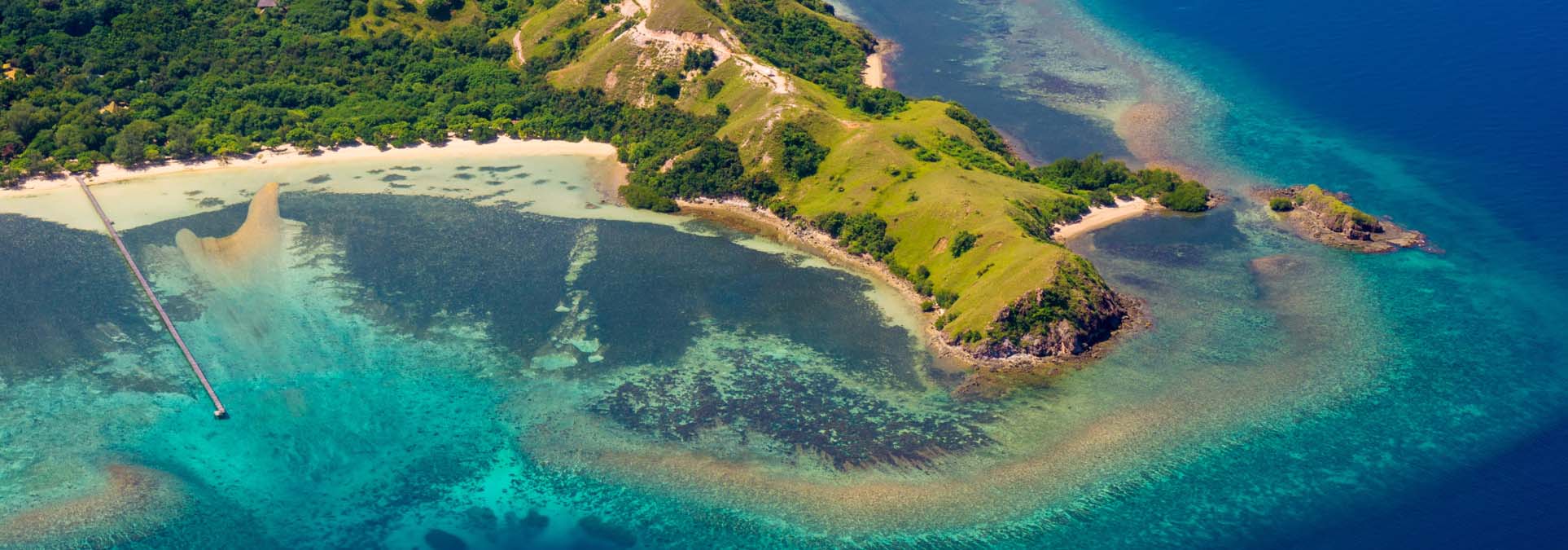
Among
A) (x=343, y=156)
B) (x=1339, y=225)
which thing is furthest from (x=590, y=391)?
(x=1339, y=225)

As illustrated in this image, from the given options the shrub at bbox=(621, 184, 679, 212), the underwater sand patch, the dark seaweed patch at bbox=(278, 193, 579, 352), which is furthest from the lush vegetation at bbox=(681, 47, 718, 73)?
the underwater sand patch

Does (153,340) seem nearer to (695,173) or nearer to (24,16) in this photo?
(695,173)

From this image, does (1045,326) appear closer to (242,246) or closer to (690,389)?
(690,389)

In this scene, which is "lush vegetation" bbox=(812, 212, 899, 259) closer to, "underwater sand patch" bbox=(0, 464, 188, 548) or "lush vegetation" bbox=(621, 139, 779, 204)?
"lush vegetation" bbox=(621, 139, 779, 204)

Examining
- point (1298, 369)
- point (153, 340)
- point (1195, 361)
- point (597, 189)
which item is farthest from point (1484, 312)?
point (153, 340)

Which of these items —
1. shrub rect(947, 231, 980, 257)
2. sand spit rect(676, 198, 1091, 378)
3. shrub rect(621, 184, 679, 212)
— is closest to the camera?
sand spit rect(676, 198, 1091, 378)

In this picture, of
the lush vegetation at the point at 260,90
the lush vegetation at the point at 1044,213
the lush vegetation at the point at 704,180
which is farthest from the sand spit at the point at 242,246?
the lush vegetation at the point at 1044,213
